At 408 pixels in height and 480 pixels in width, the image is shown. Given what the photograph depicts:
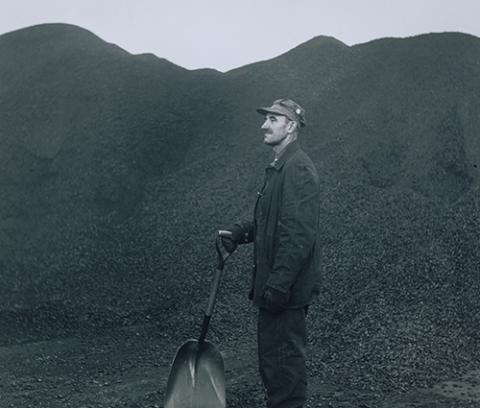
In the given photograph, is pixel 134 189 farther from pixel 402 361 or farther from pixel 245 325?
pixel 402 361

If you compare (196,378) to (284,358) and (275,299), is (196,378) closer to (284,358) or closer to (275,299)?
(284,358)

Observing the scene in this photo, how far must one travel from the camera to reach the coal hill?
9672mm

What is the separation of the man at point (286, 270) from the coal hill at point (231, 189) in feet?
9.16

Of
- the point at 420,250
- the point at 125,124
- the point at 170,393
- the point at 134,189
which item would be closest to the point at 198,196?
the point at 134,189

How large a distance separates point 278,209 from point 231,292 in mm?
6078

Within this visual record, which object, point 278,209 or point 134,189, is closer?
point 278,209

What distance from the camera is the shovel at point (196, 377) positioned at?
5496mm

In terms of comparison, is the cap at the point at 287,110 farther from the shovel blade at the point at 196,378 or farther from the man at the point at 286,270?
the shovel blade at the point at 196,378

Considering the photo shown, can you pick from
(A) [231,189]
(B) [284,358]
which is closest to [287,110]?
(B) [284,358]

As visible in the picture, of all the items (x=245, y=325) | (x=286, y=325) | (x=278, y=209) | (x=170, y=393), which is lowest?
(x=245, y=325)

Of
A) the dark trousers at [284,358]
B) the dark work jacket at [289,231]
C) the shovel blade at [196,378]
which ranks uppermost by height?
the dark work jacket at [289,231]

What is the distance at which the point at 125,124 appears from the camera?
16734 millimetres

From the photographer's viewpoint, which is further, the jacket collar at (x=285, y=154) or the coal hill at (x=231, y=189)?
the coal hill at (x=231, y=189)

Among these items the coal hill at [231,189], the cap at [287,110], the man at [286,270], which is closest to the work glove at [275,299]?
the man at [286,270]
